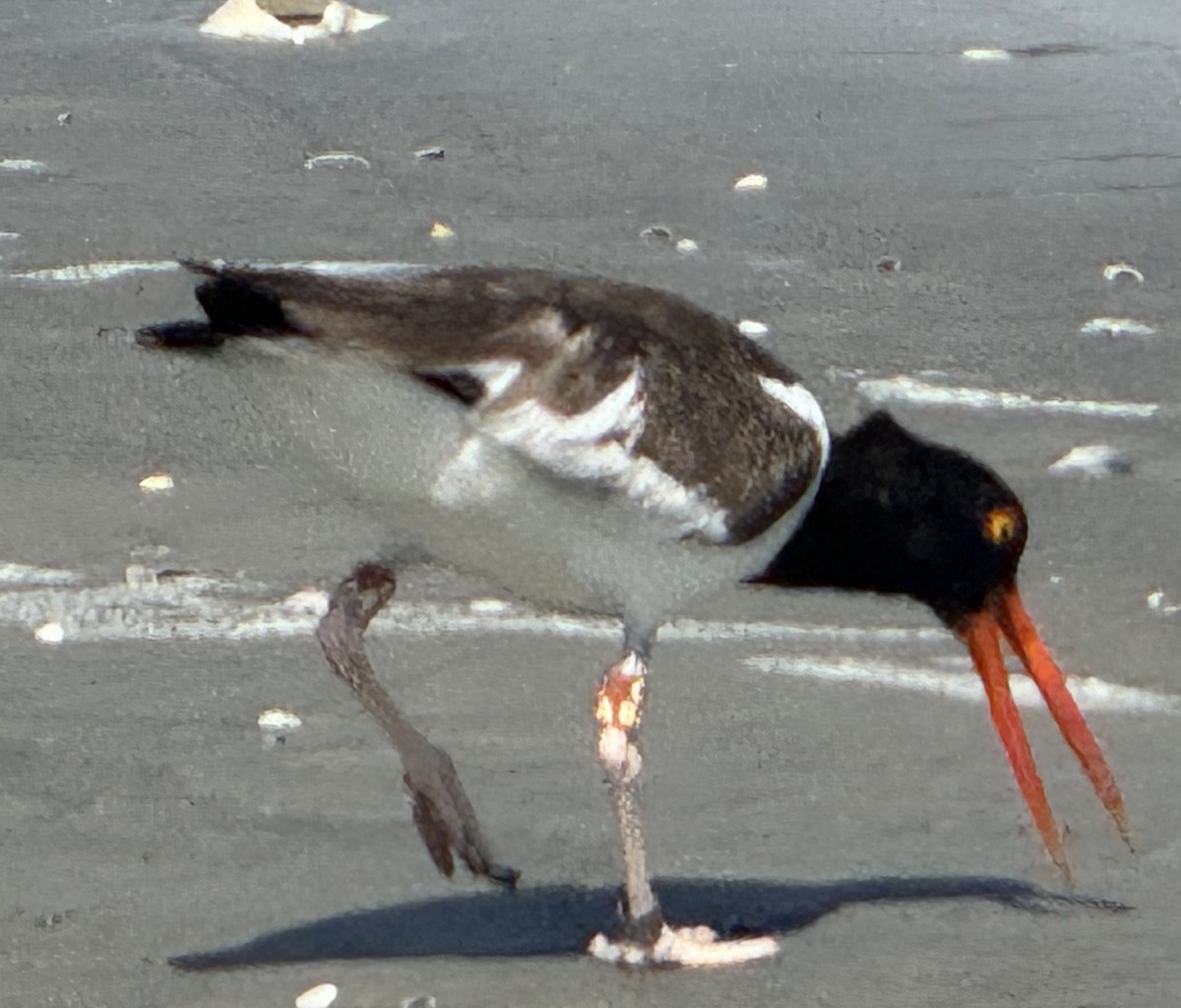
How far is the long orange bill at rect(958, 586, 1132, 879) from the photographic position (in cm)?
395

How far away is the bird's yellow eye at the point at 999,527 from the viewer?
4.14m

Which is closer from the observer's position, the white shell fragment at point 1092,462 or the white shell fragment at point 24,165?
the white shell fragment at point 1092,462

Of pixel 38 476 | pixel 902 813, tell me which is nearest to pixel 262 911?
pixel 902 813

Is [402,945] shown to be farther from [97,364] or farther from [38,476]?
[97,364]

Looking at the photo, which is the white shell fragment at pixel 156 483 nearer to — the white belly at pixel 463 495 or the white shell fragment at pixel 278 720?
the white shell fragment at pixel 278 720

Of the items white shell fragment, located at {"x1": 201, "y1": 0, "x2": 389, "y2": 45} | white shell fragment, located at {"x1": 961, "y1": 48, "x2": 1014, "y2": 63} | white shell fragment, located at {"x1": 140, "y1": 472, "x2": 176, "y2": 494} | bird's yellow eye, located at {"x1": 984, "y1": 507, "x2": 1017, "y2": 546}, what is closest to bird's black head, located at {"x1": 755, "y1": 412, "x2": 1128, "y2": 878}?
bird's yellow eye, located at {"x1": 984, "y1": 507, "x2": 1017, "y2": 546}

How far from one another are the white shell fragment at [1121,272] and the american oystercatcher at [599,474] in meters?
2.89

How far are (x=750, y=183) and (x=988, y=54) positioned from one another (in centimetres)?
208

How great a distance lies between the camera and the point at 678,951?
3.54m

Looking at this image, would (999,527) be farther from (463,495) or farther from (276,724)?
(276,724)

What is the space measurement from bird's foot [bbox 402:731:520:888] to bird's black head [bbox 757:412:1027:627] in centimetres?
86

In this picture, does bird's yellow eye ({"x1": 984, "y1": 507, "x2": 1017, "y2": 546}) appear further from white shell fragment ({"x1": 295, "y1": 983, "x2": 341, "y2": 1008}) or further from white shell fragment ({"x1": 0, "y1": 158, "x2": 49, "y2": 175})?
white shell fragment ({"x1": 0, "y1": 158, "x2": 49, "y2": 175})

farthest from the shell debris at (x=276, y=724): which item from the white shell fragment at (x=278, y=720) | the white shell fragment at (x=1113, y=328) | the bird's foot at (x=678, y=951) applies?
the white shell fragment at (x=1113, y=328)

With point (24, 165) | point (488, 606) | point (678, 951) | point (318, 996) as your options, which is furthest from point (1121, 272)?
point (318, 996)
